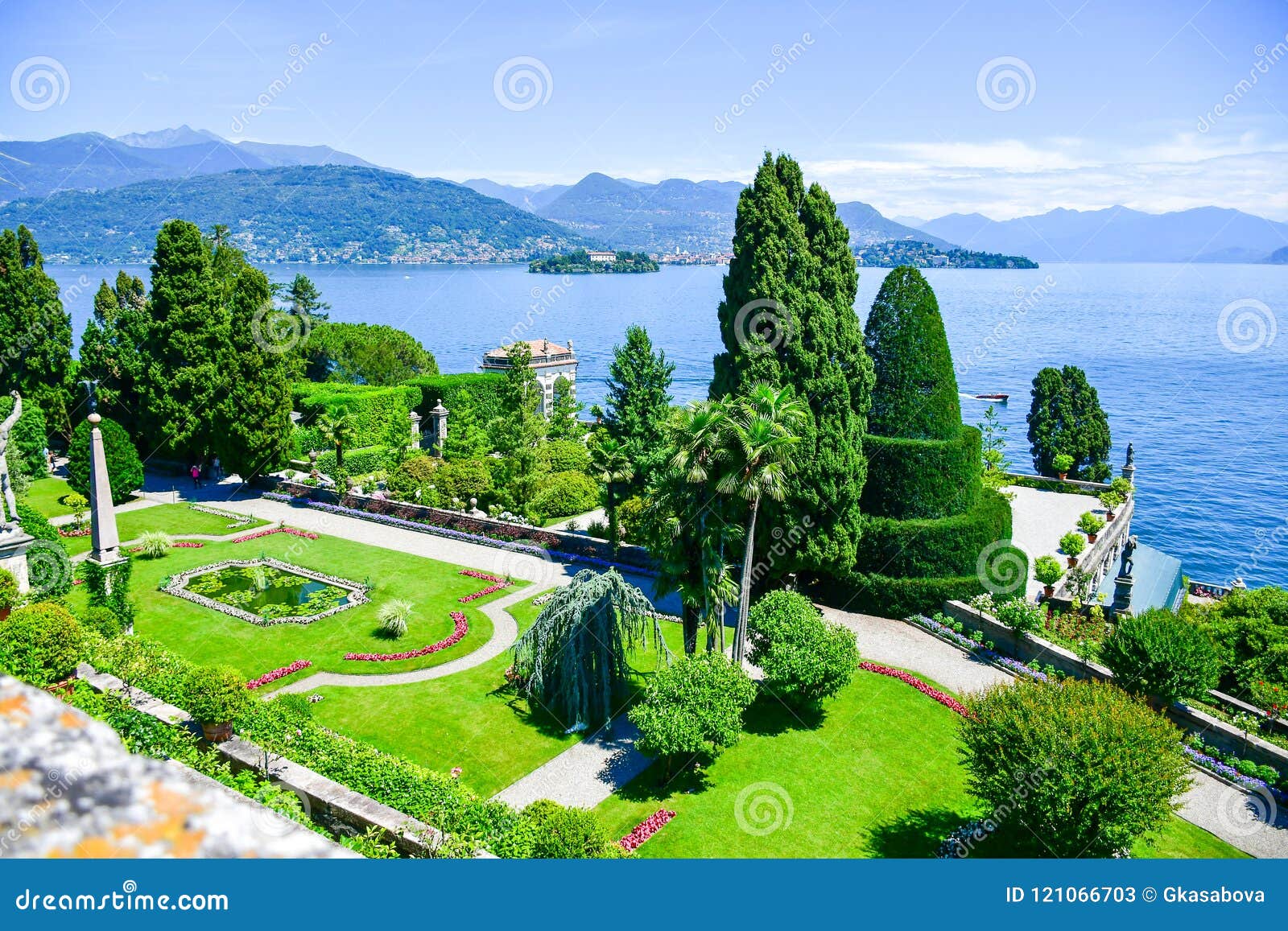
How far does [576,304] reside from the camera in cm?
18875

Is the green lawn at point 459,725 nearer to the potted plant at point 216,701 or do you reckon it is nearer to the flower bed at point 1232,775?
the potted plant at point 216,701

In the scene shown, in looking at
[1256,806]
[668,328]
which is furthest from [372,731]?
[668,328]

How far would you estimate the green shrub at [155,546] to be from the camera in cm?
3122

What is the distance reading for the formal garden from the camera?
1575 cm

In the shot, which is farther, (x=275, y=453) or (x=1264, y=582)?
(x=1264, y=582)

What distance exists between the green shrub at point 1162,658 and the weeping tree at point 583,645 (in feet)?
38.4

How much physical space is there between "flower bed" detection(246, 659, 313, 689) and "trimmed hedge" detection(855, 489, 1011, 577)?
17.7m

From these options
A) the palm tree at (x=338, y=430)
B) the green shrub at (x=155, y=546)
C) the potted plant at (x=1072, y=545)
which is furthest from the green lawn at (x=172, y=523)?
the potted plant at (x=1072, y=545)

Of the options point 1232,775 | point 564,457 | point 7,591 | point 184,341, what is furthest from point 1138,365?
point 7,591

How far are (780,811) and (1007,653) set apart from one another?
37.6 feet

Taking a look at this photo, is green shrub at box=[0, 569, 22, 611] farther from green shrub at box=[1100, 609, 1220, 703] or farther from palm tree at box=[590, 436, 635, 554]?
green shrub at box=[1100, 609, 1220, 703]

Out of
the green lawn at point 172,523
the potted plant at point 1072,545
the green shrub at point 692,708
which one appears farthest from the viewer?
the green lawn at point 172,523

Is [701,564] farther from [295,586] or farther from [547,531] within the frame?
[295,586]

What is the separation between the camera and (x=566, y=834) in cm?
1327
